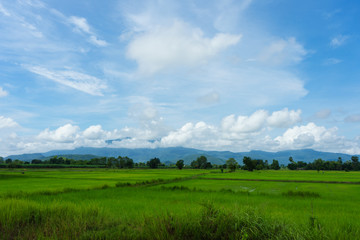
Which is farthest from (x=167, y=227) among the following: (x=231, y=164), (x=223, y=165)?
(x=223, y=165)

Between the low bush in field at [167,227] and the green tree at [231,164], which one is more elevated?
the low bush in field at [167,227]

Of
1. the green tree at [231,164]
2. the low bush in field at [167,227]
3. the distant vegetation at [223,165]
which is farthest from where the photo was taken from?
the distant vegetation at [223,165]

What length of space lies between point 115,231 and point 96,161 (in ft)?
576

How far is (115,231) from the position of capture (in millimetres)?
7781

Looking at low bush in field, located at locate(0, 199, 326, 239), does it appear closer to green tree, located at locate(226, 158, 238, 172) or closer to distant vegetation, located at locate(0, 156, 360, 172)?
green tree, located at locate(226, 158, 238, 172)

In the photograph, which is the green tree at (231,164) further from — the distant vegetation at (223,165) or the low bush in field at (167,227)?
the low bush in field at (167,227)

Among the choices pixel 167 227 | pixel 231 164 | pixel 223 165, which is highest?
pixel 167 227

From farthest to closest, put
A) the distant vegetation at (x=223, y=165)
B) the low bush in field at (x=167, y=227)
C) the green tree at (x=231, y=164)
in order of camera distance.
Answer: the distant vegetation at (x=223, y=165) < the green tree at (x=231, y=164) < the low bush in field at (x=167, y=227)

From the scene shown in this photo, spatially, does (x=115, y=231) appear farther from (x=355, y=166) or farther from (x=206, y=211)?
(x=355, y=166)

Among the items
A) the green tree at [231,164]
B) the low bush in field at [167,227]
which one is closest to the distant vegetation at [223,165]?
the green tree at [231,164]

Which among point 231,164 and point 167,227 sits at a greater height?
point 167,227

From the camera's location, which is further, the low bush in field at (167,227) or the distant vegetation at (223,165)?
the distant vegetation at (223,165)

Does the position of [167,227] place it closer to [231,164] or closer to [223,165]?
[231,164]

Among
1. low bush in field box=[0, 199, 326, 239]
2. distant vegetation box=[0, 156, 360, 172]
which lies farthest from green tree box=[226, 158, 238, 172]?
low bush in field box=[0, 199, 326, 239]
